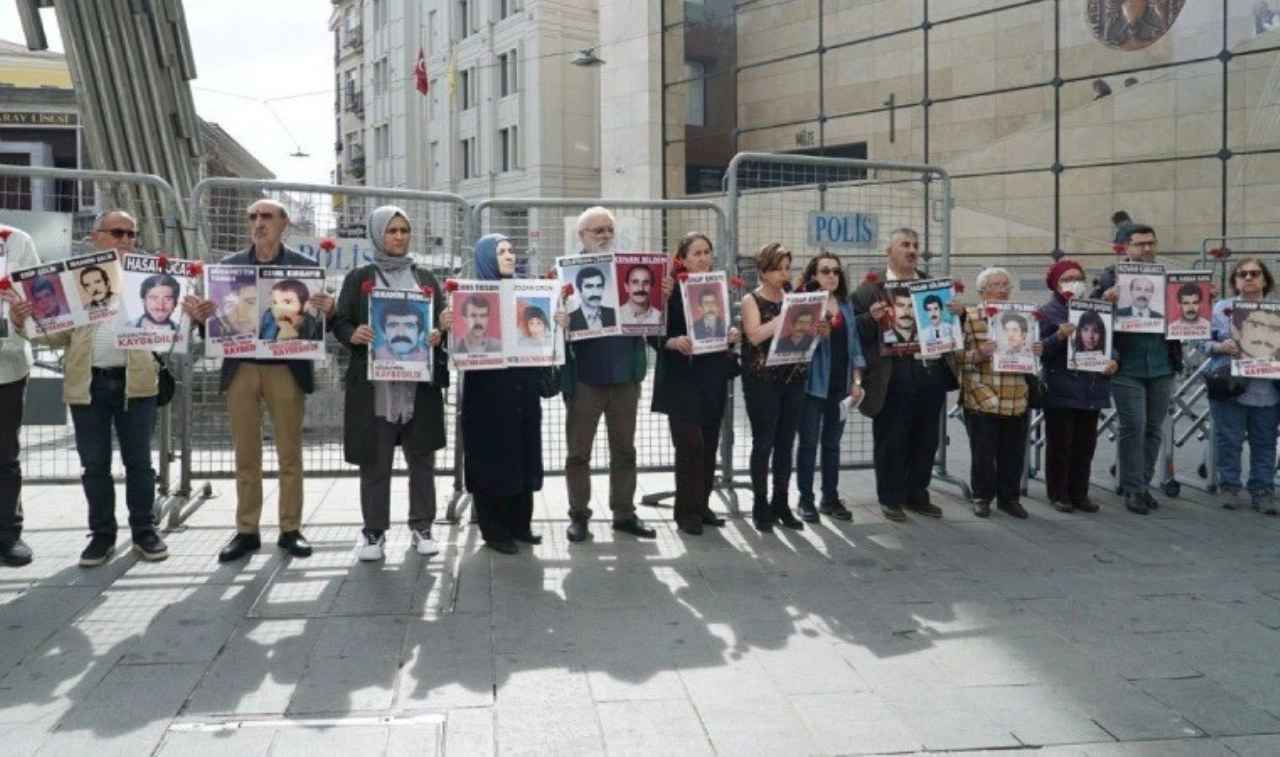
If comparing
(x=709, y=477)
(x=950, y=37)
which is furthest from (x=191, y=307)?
(x=950, y=37)

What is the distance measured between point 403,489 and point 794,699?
16.8ft

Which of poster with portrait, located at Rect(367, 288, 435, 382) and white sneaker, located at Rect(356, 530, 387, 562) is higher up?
poster with portrait, located at Rect(367, 288, 435, 382)

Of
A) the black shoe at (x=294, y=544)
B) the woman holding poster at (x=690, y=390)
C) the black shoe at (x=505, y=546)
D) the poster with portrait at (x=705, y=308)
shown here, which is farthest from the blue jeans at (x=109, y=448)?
the poster with portrait at (x=705, y=308)

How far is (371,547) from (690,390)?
2.17m

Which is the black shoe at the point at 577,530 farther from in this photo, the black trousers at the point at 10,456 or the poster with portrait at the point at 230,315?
the black trousers at the point at 10,456

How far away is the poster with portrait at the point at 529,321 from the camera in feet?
22.1

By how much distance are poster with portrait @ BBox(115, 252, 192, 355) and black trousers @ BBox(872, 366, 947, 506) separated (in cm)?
455

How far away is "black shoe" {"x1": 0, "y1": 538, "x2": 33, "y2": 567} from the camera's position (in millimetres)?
6422

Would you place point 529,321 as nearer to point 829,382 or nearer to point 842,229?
point 829,382

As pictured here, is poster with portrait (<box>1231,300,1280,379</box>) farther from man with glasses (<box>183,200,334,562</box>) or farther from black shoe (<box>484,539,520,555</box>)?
man with glasses (<box>183,200,334,562</box>)

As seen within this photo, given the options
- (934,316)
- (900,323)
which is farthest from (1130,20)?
(900,323)

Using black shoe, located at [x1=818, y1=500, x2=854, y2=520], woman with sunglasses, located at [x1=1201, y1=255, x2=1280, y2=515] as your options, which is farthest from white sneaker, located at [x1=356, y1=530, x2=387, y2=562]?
woman with sunglasses, located at [x1=1201, y1=255, x2=1280, y2=515]

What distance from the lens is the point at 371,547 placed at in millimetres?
6656

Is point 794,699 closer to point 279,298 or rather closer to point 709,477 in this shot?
point 709,477
